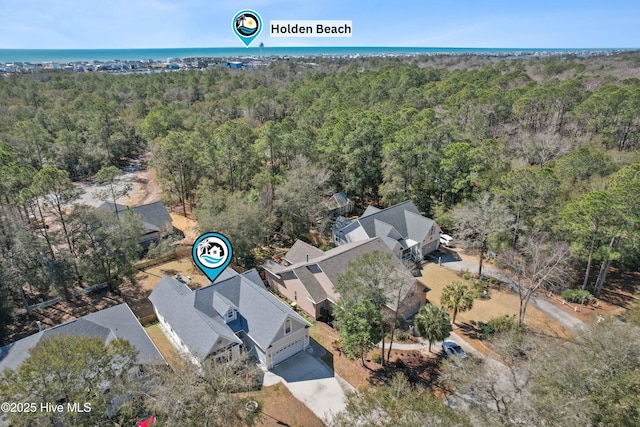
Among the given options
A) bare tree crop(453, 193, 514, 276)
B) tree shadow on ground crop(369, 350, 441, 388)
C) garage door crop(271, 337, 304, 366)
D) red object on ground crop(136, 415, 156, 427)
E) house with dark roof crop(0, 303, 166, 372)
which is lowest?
tree shadow on ground crop(369, 350, 441, 388)

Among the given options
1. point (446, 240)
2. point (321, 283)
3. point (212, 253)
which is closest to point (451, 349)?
point (321, 283)

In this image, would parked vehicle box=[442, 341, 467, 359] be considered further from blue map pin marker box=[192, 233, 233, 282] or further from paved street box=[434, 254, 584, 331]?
blue map pin marker box=[192, 233, 233, 282]

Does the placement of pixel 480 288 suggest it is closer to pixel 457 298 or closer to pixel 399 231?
pixel 457 298

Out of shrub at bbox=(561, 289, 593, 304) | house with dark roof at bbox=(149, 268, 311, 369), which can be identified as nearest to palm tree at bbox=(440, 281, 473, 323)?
house with dark roof at bbox=(149, 268, 311, 369)

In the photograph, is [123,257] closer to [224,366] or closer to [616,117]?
[224,366]

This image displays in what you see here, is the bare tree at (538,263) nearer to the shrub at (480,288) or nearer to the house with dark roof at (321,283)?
the shrub at (480,288)

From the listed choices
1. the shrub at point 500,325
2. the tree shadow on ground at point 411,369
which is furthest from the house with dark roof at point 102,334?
the shrub at point 500,325

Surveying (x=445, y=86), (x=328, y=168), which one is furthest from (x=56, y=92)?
(x=445, y=86)

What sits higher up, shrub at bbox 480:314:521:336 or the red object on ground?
the red object on ground
